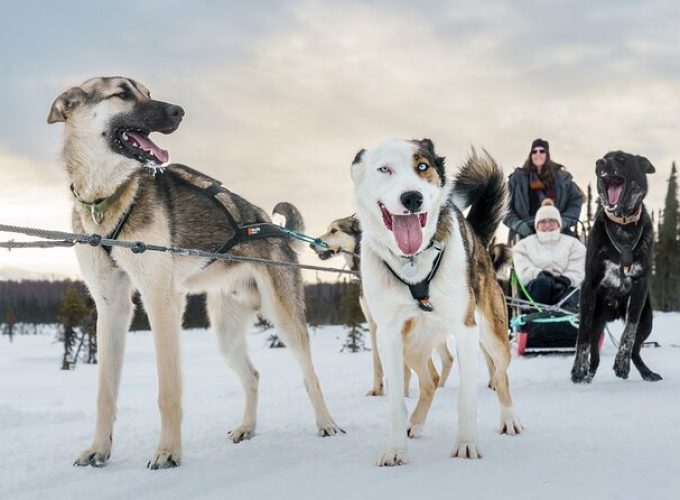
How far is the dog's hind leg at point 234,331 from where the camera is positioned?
4191mm

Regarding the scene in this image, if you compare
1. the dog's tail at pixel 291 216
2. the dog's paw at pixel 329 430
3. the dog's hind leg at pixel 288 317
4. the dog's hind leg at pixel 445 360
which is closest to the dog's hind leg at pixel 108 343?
the dog's hind leg at pixel 288 317

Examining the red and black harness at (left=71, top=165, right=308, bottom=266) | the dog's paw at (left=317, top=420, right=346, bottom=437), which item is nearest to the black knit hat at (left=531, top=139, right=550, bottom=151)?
the red and black harness at (left=71, top=165, right=308, bottom=266)

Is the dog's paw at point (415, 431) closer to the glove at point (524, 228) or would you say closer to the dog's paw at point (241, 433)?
the dog's paw at point (241, 433)

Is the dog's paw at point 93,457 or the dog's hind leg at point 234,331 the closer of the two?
the dog's paw at point 93,457

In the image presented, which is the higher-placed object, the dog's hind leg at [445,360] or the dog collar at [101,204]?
the dog collar at [101,204]

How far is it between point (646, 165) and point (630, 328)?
1256 millimetres

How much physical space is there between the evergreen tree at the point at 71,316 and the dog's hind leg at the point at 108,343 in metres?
21.0

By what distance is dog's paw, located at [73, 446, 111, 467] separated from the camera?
324 cm

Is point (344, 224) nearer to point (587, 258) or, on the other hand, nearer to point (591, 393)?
point (587, 258)

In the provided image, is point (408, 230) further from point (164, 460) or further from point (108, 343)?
point (108, 343)

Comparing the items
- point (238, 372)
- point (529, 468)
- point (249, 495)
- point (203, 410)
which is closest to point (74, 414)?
point (203, 410)

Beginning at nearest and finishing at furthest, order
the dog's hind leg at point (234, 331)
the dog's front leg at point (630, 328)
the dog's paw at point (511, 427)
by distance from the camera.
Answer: the dog's paw at point (511, 427) → the dog's hind leg at point (234, 331) → the dog's front leg at point (630, 328)

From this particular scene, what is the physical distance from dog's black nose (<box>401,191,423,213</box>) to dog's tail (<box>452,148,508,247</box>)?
134cm

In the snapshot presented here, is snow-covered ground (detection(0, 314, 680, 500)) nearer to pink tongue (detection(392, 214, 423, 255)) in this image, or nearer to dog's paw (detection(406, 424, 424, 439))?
dog's paw (detection(406, 424, 424, 439))
